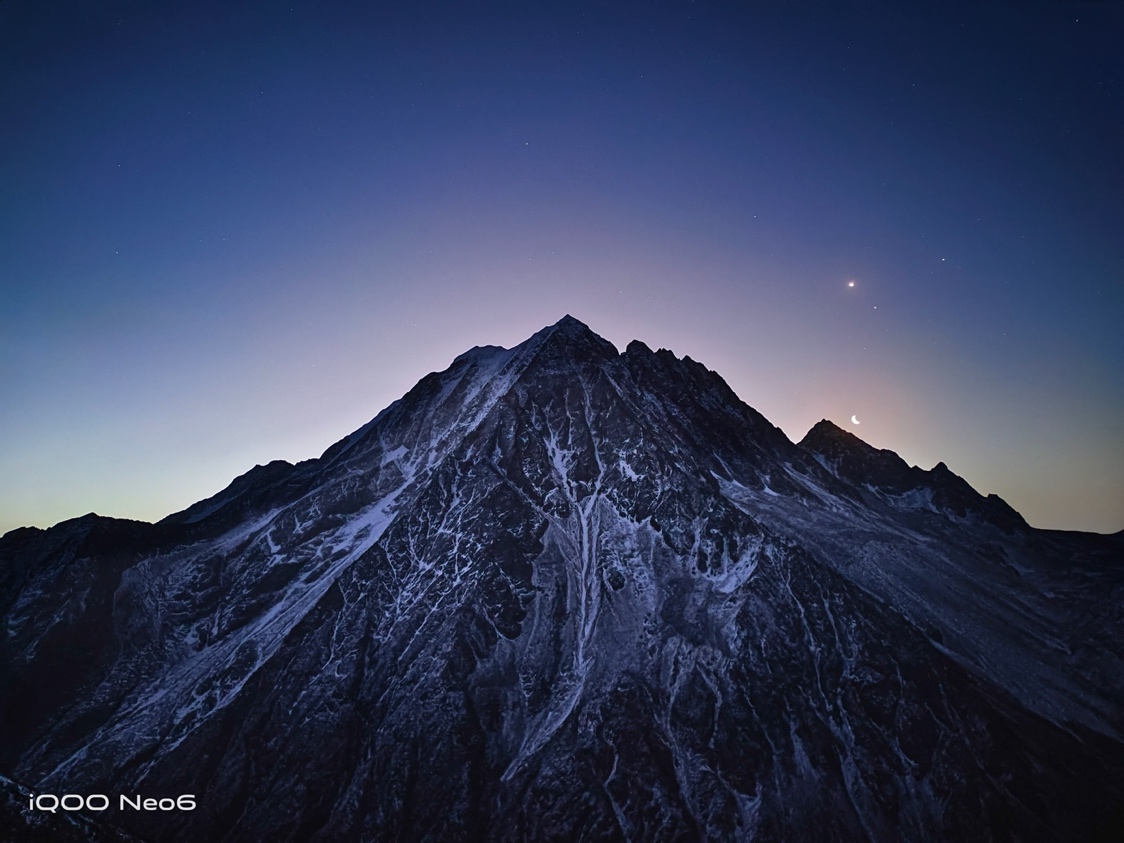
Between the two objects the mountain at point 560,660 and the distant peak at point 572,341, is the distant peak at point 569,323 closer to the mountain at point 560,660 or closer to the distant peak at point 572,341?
the distant peak at point 572,341

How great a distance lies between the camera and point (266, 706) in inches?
4222

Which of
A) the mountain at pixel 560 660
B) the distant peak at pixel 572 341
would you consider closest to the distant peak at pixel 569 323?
the distant peak at pixel 572 341

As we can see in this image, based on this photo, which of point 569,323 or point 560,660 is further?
point 569,323

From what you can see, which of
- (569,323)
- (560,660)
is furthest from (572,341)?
(560,660)

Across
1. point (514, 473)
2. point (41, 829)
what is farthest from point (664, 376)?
point (41, 829)

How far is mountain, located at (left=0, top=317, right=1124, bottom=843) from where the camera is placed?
93.5 metres

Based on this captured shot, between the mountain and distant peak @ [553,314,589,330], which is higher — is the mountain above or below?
below

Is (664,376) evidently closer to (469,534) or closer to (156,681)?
(469,534)

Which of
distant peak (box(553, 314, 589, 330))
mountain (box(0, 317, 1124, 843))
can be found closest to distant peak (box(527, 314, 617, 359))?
distant peak (box(553, 314, 589, 330))

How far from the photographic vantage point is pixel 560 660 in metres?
115

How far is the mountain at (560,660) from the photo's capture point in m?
93.5

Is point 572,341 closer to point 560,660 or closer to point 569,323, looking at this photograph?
point 569,323

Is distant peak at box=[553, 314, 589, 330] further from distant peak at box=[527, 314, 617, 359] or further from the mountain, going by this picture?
the mountain

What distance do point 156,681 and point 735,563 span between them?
11901 cm
